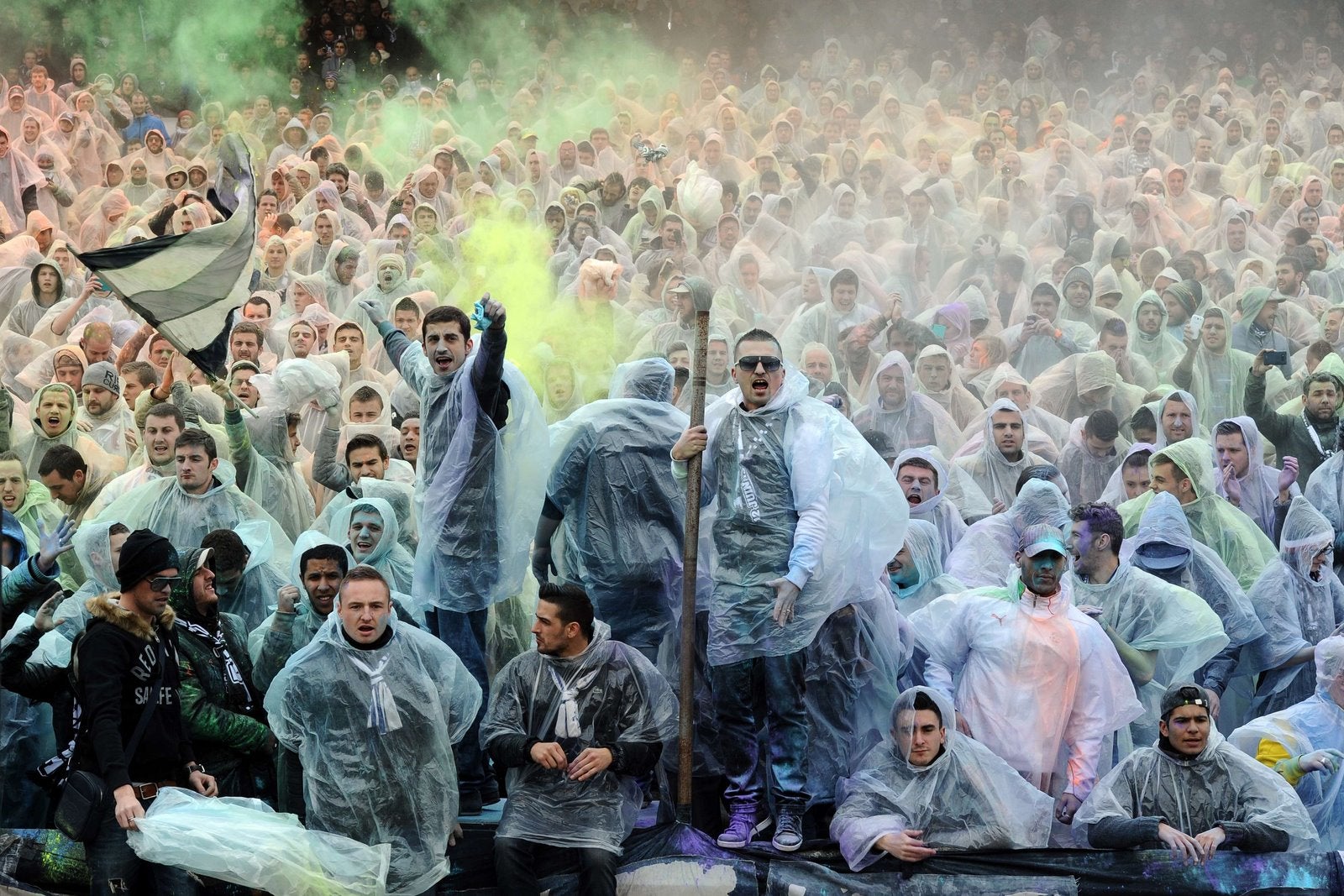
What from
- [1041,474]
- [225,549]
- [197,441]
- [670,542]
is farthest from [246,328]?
[1041,474]

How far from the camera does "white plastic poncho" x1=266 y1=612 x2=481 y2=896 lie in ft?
16.5

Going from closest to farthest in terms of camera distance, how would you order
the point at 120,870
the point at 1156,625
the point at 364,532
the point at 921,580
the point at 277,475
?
the point at 120,870, the point at 1156,625, the point at 364,532, the point at 921,580, the point at 277,475

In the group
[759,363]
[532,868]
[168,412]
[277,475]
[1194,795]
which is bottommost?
[532,868]

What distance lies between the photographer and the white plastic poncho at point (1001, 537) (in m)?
6.32

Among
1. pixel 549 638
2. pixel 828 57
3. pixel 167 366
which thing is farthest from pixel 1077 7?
pixel 549 638

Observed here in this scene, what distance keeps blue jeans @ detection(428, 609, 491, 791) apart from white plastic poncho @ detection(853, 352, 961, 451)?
10.2 ft

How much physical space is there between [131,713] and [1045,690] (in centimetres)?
281

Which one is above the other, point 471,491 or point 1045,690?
point 471,491

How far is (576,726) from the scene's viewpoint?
17.2 feet

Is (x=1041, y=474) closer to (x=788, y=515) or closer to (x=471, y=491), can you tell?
(x=788, y=515)

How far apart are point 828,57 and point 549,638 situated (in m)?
13.9

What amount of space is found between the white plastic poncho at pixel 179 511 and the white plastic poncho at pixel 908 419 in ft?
11.0

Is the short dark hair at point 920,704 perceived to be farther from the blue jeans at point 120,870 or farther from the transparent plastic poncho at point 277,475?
the transparent plastic poncho at point 277,475

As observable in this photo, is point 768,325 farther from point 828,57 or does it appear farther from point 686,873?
point 828,57
